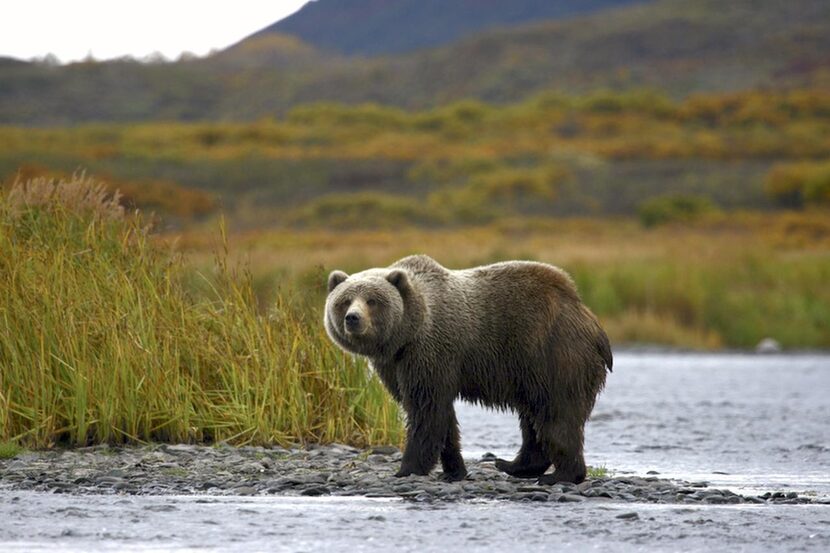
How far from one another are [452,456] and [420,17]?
102 metres

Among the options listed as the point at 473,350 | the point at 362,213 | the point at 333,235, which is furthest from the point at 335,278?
the point at 362,213

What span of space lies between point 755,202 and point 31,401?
47.6 metres

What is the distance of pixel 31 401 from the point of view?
10438 millimetres

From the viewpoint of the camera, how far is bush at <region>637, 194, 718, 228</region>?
51375 millimetres

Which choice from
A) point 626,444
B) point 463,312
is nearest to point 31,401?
point 463,312

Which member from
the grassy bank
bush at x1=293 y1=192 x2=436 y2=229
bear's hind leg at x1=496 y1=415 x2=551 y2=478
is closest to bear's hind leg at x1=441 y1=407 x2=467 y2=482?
bear's hind leg at x1=496 y1=415 x2=551 y2=478

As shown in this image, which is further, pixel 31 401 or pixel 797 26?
pixel 797 26

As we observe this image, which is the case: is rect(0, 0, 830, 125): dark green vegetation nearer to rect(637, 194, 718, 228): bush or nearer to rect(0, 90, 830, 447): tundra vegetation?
rect(0, 90, 830, 447): tundra vegetation

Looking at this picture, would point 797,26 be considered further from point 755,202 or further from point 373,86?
point 755,202

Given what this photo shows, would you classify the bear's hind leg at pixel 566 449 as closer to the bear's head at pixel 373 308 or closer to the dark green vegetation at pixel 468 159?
the bear's head at pixel 373 308

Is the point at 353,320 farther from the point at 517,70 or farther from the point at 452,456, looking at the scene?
the point at 517,70

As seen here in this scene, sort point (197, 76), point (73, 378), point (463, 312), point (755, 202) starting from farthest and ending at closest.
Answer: point (197, 76)
point (755, 202)
point (73, 378)
point (463, 312)

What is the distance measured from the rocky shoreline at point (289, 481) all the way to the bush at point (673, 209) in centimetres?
4163

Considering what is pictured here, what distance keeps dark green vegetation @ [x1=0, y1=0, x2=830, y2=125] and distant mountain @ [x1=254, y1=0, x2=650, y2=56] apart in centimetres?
881
